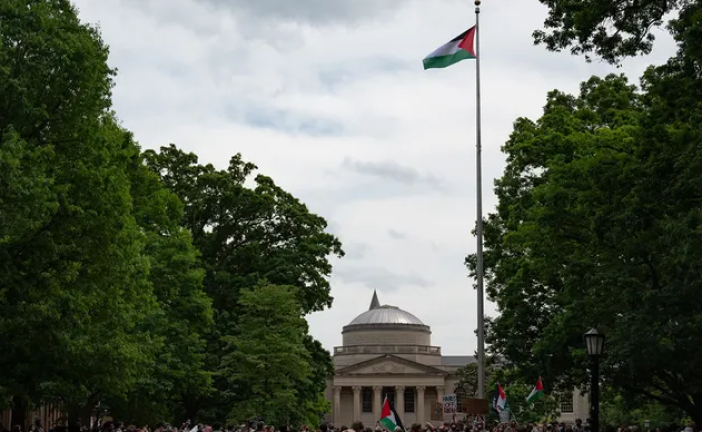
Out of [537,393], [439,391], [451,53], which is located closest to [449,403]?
[537,393]

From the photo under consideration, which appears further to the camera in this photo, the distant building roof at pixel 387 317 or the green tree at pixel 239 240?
the distant building roof at pixel 387 317

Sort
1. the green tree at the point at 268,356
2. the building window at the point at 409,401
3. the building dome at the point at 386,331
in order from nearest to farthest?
the green tree at the point at 268,356 → the building window at the point at 409,401 → the building dome at the point at 386,331

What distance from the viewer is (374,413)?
13475cm

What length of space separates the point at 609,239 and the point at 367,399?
366 ft

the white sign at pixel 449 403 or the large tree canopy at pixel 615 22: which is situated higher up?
the large tree canopy at pixel 615 22

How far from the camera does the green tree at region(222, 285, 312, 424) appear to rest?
4634cm

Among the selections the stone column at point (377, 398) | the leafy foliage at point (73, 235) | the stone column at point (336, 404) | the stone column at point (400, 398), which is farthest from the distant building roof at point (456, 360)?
the leafy foliage at point (73, 235)

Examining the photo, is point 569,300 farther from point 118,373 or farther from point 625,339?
point 118,373

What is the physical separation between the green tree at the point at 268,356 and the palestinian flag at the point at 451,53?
15.3 metres

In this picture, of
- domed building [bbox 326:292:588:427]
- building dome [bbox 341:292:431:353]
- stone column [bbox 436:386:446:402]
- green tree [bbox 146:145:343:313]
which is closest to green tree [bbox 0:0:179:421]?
green tree [bbox 146:145:343:313]

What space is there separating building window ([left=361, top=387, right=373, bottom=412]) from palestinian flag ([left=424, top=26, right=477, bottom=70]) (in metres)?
104

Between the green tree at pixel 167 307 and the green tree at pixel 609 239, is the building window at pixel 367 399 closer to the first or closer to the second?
the green tree at pixel 609 239

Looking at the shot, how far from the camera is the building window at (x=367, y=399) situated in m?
136

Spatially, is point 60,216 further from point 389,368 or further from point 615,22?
point 389,368
